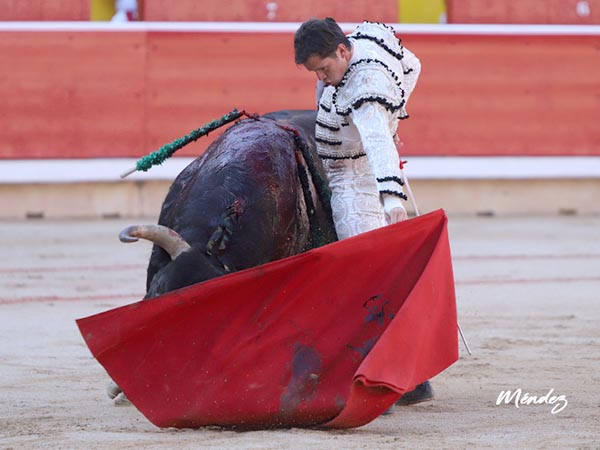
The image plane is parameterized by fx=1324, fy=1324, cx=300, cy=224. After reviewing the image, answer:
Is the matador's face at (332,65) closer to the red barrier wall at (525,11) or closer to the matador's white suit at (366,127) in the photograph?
the matador's white suit at (366,127)

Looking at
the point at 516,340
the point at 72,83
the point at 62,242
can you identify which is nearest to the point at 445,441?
the point at 516,340

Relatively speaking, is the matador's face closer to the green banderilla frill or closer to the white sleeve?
the white sleeve

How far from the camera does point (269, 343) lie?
2.92 m

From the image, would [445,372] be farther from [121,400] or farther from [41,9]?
[41,9]

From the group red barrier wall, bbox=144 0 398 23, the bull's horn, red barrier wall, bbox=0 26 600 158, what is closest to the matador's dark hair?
the bull's horn

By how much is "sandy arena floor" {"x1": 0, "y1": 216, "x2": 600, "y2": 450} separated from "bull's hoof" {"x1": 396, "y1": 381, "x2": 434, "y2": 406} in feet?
0.09

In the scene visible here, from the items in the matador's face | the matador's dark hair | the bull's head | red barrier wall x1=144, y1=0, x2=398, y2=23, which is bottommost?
the bull's head

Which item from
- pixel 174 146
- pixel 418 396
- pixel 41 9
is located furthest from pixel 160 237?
pixel 41 9

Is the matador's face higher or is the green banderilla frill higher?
the matador's face

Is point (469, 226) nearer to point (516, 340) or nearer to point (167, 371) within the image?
point (516, 340)

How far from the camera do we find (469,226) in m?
7.89
